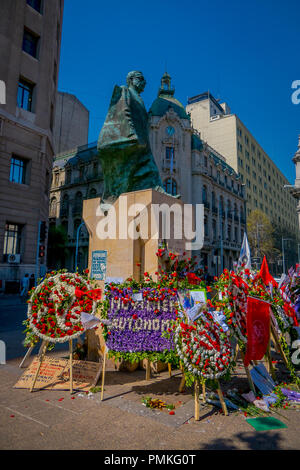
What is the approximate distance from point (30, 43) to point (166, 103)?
17.1 meters

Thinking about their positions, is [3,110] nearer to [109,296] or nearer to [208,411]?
[109,296]

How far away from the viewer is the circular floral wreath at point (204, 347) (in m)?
3.96

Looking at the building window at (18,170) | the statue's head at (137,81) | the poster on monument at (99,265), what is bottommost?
the poster on monument at (99,265)

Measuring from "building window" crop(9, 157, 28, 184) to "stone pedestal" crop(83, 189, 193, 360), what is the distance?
698 inches

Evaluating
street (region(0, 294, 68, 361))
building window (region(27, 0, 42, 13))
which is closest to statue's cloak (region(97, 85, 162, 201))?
street (region(0, 294, 68, 361))

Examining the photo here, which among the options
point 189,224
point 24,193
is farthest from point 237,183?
point 189,224

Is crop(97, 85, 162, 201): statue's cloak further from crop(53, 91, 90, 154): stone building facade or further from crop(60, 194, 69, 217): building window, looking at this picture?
crop(53, 91, 90, 154): stone building facade

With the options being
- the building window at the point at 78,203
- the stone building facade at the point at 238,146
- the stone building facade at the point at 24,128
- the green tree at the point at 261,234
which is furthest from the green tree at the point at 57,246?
the stone building facade at the point at 238,146

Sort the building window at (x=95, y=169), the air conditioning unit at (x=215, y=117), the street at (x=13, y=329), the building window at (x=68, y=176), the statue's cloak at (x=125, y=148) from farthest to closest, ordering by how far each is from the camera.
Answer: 1. the air conditioning unit at (x=215, y=117)
2. the building window at (x=68, y=176)
3. the building window at (x=95, y=169)
4. the street at (x=13, y=329)
5. the statue's cloak at (x=125, y=148)

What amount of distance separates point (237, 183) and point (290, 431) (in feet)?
172

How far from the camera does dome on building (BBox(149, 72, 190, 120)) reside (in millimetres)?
35688

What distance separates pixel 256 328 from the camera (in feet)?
15.3

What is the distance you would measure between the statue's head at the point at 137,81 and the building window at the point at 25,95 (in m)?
17.9

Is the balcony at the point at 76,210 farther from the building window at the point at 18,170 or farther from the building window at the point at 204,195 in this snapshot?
the building window at the point at 18,170
